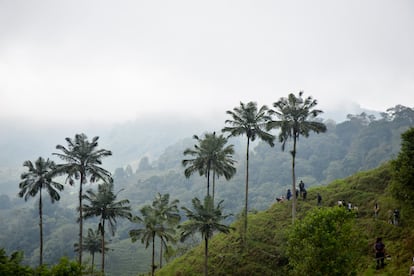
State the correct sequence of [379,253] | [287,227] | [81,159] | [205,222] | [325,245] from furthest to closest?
[287,227]
[81,159]
[205,222]
[379,253]
[325,245]

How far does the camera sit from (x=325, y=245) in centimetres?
2544

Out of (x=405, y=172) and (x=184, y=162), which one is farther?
(x=184, y=162)

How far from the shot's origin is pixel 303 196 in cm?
5484

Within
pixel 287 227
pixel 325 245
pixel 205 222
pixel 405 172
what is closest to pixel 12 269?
pixel 205 222

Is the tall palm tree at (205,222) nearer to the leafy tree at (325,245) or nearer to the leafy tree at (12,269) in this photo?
the leafy tree at (325,245)

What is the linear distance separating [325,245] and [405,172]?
1367cm

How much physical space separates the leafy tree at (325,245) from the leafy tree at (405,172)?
924cm

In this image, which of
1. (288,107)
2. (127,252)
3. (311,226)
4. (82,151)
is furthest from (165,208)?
(127,252)

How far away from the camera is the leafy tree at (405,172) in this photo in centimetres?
3291

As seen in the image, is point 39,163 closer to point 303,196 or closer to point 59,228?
point 303,196

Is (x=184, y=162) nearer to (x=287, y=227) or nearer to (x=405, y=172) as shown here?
(x=287, y=227)

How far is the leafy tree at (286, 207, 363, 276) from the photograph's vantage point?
25250 millimetres

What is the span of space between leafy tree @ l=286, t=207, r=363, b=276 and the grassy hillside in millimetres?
7166

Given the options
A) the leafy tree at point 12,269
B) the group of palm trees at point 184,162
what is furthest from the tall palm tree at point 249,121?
the leafy tree at point 12,269
